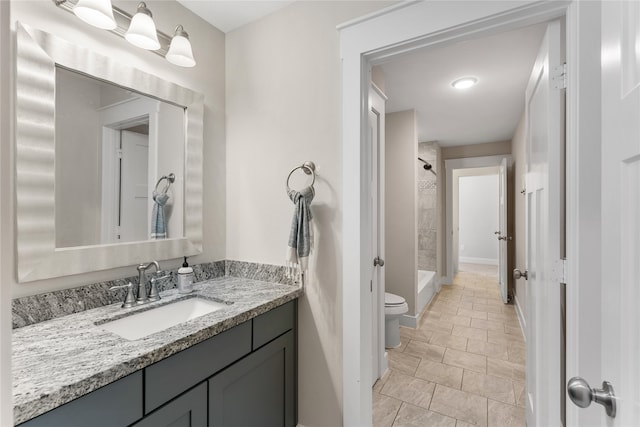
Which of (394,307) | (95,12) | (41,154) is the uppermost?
(95,12)

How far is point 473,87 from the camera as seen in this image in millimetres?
2650

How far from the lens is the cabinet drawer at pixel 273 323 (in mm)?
1340

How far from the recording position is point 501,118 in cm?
347

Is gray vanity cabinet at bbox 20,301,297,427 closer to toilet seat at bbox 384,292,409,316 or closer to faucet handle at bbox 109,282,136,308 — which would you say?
faucet handle at bbox 109,282,136,308

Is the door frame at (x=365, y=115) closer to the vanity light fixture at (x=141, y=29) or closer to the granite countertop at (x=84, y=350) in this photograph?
the granite countertop at (x=84, y=350)

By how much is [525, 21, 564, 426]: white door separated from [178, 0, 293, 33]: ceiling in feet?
4.42

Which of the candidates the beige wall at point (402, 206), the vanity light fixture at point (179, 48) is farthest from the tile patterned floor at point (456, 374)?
the vanity light fixture at point (179, 48)

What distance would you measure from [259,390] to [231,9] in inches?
79.7

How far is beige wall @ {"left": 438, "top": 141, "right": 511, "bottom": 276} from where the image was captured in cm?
452

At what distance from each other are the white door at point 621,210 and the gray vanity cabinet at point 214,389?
114 centimetres

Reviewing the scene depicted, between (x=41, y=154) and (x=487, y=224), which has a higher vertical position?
(x=41, y=154)

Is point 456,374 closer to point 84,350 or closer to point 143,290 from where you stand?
point 143,290

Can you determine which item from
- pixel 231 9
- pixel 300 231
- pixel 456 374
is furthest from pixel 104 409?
pixel 456 374

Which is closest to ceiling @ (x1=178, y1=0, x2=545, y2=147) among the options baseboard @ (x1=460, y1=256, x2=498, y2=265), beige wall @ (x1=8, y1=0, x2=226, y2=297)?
beige wall @ (x1=8, y1=0, x2=226, y2=297)
